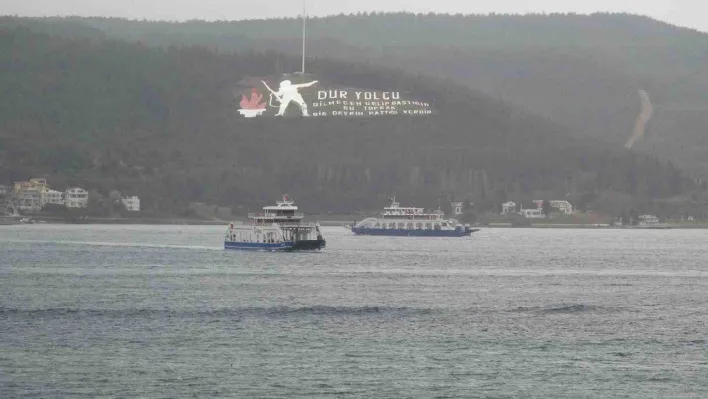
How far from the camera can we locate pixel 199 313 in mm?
85812

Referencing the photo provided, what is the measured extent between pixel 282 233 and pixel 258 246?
183 inches

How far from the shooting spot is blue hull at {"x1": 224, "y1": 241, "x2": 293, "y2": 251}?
513 feet

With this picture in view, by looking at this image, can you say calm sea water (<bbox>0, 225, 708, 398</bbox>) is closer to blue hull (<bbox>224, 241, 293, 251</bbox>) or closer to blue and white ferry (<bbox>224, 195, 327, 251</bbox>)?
blue and white ferry (<bbox>224, 195, 327, 251</bbox>)

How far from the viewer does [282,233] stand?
15625cm

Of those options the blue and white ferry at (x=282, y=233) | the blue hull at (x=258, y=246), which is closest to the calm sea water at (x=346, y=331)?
the blue and white ferry at (x=282, y=233)

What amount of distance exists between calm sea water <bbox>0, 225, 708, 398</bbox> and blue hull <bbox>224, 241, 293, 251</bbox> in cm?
2018

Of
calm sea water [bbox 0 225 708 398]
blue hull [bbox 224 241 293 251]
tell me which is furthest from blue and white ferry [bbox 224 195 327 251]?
calm sea water [bbox 0 225 708 398]

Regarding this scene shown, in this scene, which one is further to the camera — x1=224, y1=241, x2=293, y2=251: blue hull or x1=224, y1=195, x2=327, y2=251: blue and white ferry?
x1=224, y1=241, x2=293, y2=251: blue hull

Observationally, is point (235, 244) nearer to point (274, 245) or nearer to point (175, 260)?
point (274, 245)

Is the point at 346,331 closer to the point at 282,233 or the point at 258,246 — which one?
the point at 282,233

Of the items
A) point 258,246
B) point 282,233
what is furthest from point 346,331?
point 258,246

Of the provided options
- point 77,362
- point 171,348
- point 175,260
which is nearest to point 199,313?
point 171,348

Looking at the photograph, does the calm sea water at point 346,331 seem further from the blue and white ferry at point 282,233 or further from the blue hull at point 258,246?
the blue hull at point 258,246

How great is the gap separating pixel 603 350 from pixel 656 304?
85.2ft
